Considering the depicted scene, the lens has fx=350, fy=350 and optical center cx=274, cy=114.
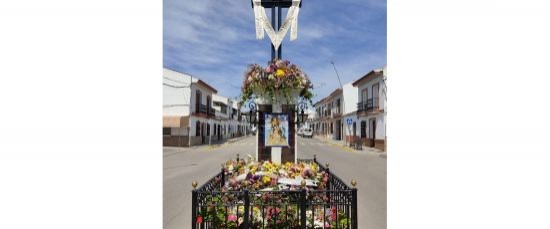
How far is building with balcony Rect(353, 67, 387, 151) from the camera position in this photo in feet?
40.1

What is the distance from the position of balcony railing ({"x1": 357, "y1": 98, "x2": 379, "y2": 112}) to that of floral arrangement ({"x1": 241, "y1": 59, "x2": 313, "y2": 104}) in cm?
910

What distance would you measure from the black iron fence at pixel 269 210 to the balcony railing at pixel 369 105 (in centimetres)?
1039

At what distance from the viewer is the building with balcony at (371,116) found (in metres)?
12.2

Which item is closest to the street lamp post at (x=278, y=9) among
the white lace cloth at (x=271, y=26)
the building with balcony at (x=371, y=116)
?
the white lace cloth at (x=271, y=26)

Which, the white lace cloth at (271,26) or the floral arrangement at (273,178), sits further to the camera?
the white lace cloth at (271,26)

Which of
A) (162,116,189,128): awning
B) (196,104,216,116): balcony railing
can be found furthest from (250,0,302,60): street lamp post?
(196,104,216,116): balcony railing

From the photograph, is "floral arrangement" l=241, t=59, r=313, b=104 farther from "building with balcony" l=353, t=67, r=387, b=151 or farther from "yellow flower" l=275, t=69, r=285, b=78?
"building with balcony" l=353, t=67, r=387, b=151

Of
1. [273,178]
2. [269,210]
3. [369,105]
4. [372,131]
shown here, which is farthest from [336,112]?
[269,210]

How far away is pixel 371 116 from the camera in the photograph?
14.4m

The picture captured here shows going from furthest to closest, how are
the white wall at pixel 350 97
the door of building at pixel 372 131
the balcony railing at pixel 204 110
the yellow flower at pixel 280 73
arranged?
the white wall at pixel 350 97 < the balcony railing at pixel 204 110 < the door of building at pixel 372 131 < the yellow flower at pixel 280 73

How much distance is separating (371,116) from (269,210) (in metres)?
11.9

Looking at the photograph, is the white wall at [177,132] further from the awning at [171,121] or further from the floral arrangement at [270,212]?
the floral arrangement at [270,212]

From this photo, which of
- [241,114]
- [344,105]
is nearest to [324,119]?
[344,105]
